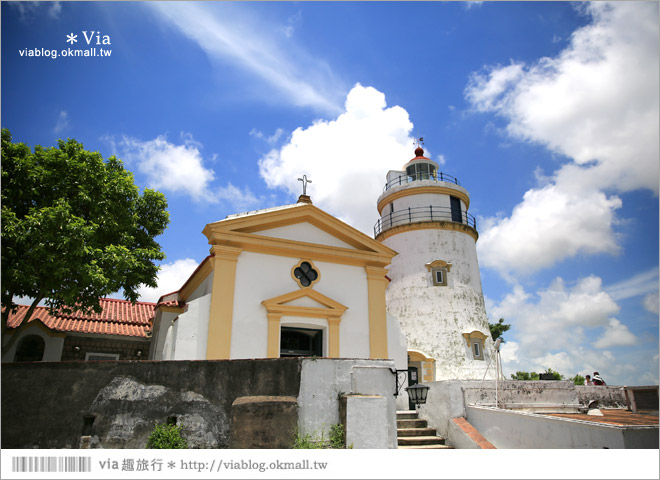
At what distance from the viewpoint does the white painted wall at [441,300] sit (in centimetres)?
1828

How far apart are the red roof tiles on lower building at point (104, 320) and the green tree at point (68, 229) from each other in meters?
3.40

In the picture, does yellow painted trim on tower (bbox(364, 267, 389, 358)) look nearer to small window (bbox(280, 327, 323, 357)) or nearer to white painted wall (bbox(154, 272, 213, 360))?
small window (bbox(280, 327, 323, 357))

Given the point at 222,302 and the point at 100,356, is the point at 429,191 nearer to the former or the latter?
the point at 222,302

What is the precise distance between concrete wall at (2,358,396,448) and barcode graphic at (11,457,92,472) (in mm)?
1072

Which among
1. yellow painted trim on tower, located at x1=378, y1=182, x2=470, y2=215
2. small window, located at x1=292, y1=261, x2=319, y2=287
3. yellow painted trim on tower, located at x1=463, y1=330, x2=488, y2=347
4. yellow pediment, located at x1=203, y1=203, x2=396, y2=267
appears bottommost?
yellow painted trim on tower, located at x1=463, y1=330, x2=488, y2=347

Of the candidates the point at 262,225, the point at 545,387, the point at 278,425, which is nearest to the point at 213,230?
the point at 262,225

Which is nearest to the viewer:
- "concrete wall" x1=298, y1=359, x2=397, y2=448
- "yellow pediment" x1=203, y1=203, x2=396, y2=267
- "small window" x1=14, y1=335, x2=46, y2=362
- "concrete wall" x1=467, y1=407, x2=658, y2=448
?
"concrete wall" x1=467, y1=407, x2=658, y2=448

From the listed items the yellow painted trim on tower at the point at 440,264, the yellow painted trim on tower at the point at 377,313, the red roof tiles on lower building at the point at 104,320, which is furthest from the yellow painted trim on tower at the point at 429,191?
the red roof tiles on lower building at the point at 104,320

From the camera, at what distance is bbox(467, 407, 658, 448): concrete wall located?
6.23 meters

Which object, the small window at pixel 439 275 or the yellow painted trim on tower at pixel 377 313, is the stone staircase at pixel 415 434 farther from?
the small window at pixel 439 275

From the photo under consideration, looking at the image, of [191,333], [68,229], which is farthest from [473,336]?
[68,229]

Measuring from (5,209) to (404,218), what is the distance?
15.6m

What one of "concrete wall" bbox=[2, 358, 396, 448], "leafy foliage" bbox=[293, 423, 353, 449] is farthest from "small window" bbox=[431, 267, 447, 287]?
"leafy foliage" bbox=[293, 423, 353, 449]

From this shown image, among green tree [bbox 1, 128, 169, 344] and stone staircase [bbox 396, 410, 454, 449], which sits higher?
green tree [bbox 1, 128, 169, 344]
